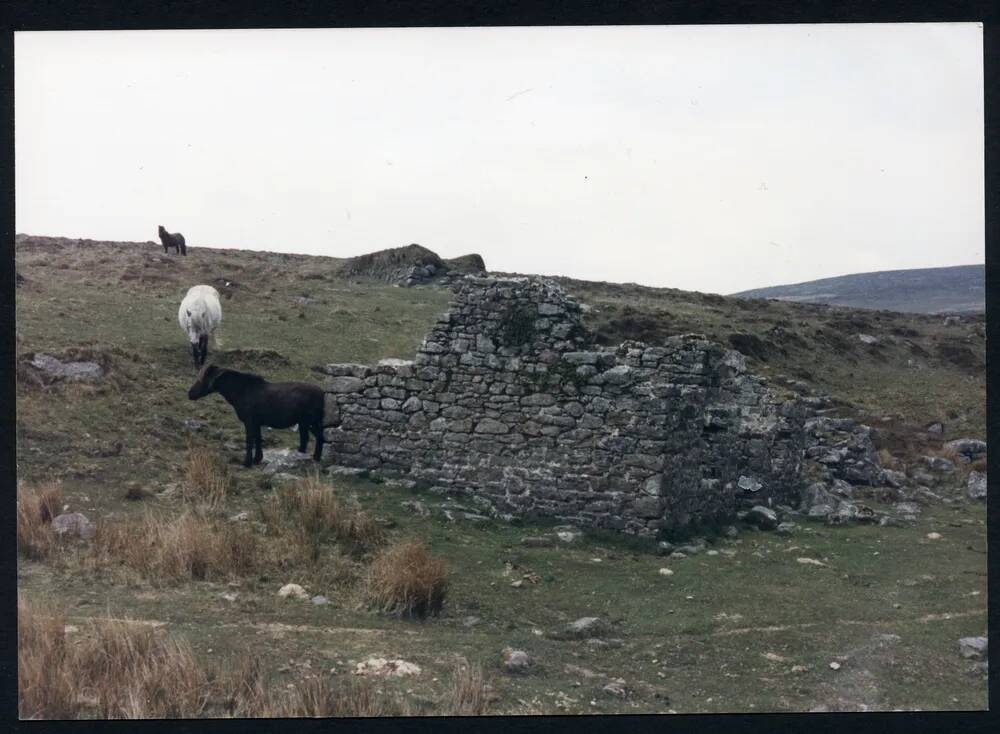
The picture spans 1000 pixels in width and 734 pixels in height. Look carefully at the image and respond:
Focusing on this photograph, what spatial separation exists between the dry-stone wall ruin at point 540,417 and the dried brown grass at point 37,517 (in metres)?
4.07

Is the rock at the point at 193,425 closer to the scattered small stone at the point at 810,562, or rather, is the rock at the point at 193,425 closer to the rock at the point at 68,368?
the rock at the point at 68,368

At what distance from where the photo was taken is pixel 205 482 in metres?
11.3

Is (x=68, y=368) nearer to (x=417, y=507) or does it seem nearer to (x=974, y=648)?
(x=417, y=507)

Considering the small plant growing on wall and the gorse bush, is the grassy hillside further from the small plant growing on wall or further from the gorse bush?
the small plant growing on wall

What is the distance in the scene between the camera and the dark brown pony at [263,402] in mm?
13031

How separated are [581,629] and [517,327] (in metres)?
4.83

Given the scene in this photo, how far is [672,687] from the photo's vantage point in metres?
7.73

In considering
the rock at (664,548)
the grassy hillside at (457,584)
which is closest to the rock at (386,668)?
the grassy hillside at (457,584)

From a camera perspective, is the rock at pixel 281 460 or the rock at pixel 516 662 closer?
the rock at pixel 516 662

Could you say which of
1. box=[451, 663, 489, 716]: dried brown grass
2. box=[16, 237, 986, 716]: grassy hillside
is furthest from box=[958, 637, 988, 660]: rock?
box=[451, 663, 489, 716]: dried brown grass

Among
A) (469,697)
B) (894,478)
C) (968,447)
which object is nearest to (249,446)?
(469,697)

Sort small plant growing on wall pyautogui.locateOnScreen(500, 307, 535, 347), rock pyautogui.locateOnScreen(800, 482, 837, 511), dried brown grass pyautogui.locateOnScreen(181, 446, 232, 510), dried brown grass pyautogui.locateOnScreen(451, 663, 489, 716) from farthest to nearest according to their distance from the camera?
rock pyautogui.locateOnScreen(800, 482, 837, 511)
small plant growing on wall pyautogui.locateOnScreen(500, 307, 535, 347)
dried brown grass pyautogui.locateOnScreen(181, 446, 232, 510)
dried brown grass pyautogui.locateOnScreen(451, 663, 489, 716)

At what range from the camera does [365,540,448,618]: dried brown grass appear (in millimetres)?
8688

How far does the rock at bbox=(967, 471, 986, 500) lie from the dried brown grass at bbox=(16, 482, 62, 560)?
14529mm
